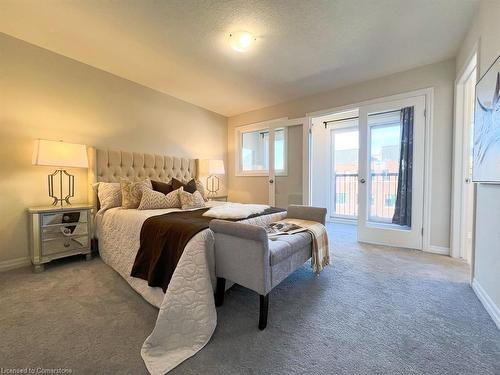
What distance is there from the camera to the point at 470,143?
2.58 m

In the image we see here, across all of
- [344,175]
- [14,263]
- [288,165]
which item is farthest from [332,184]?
[14,263]

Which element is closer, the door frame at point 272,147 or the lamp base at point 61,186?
the lamp base at point 61,186

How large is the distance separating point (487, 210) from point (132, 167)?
155 inches

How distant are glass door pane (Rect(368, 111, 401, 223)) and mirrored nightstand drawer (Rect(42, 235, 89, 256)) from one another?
392cm


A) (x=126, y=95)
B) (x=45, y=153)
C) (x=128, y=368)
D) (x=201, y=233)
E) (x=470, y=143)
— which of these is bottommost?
(x=128, y=368)

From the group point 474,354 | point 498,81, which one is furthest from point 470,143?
point 474,354

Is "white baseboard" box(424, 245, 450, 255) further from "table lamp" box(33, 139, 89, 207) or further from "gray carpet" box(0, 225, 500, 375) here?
"table lamp" box(33, 139, 89, 207)

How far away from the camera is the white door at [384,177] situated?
298cm

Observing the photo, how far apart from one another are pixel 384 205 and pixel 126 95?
4.21 m

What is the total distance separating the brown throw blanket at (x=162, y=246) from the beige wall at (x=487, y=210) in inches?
81.9

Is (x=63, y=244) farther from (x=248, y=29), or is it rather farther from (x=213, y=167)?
(x=248, y=29)

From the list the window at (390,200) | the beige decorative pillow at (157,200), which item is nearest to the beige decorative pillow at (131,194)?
the beige decorative pillow at (157,200)

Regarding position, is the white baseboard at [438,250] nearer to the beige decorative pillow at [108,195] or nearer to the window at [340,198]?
the window at [340,198]

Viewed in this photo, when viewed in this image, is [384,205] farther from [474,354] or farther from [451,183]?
[474,354]
